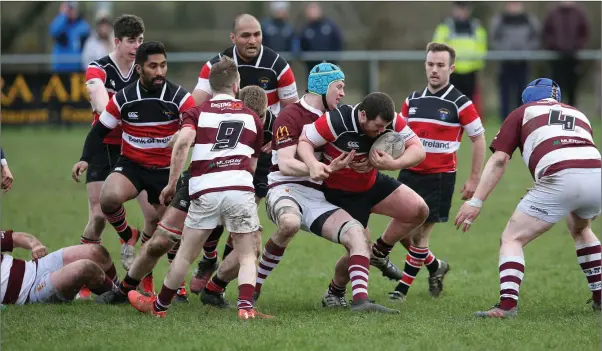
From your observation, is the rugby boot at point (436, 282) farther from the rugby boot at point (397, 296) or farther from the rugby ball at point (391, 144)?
the rugby ball at point (391, 144)

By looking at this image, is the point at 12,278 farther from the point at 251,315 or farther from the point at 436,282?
the point at 436,282

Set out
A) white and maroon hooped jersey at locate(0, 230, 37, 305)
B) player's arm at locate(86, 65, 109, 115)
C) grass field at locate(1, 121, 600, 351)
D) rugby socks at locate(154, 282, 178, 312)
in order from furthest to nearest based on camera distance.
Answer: player's arm at locate(86, 65, 109, 115) → white and maroon hooped jersey at locate(0, 230, 37, 305) → rugby socks at locate(154, 282, 178, 312) → grass field at locate(1, 121, 600, 351)

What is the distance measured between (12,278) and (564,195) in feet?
14.1

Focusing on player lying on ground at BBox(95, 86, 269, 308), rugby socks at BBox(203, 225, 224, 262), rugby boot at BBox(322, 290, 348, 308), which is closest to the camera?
player lying on ground at BBox(95, 86, 269, 308)

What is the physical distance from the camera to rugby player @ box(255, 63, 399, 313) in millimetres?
8055

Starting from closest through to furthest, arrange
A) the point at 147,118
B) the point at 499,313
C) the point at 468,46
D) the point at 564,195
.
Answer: the point at 564,195 < the point at 499,313 < the point at 147,118 < the point at 468,46

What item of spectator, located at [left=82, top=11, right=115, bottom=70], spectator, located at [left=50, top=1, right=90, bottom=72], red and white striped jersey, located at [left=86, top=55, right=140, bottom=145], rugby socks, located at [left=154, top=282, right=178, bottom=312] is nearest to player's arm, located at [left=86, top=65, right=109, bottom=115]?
red and white striped jersey, located at [left=86, top=55, right=140, bottom=145]

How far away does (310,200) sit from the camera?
331 inches

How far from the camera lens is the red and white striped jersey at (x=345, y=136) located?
8.14m

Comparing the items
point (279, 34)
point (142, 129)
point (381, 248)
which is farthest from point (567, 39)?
point (142, 129)

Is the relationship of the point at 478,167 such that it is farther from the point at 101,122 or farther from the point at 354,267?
the point at 101,122

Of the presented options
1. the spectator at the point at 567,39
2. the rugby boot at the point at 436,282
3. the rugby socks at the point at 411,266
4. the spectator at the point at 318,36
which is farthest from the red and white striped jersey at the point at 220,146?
the spectator at the point at 567,39

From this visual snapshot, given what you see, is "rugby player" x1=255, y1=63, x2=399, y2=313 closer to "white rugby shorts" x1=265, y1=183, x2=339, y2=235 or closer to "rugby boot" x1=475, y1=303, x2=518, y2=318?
"white rugby shorts" x1=265, y1=183, x2=339, y2=235

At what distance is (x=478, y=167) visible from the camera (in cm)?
936
